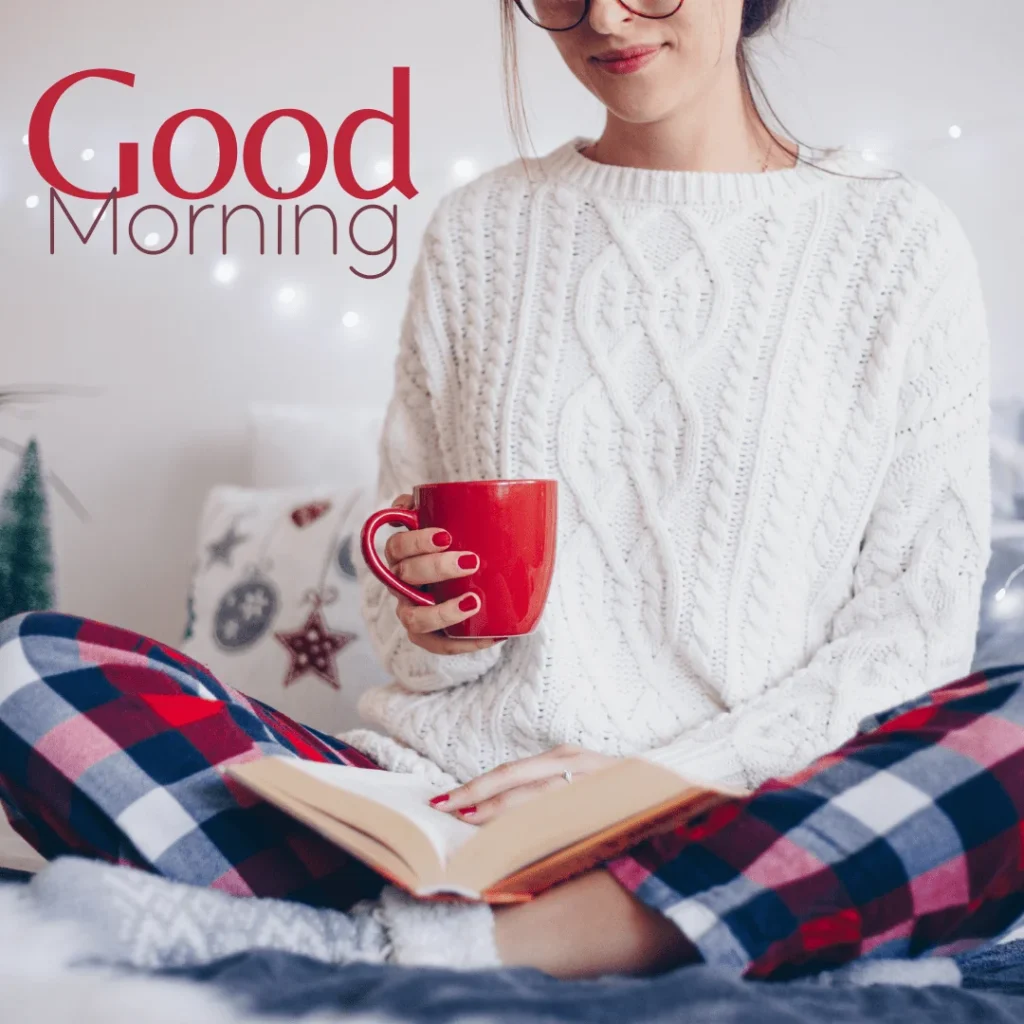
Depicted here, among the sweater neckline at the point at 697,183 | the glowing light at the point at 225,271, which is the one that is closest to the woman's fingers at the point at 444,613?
the sweater neckline at the point at 697,183

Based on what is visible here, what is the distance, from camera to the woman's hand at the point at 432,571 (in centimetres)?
80

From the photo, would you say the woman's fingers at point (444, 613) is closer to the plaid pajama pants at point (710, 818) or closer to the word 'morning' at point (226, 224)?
the plaid pajama pants at point (710, 818)

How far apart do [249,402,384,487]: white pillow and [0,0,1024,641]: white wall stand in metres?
0.19

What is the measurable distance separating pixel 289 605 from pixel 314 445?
299mm

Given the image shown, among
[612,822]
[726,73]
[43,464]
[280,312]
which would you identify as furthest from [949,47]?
[43,464]

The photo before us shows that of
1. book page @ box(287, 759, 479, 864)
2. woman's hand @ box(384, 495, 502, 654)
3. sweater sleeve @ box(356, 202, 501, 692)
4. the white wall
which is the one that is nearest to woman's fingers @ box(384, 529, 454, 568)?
woman's hand @ box(384, 495, 502, 654)

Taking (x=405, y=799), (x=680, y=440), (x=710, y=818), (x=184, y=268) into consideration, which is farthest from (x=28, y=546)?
(x=710, y=818)

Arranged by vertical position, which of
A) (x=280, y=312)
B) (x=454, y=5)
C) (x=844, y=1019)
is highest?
(x=454, y=5)

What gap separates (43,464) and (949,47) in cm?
158

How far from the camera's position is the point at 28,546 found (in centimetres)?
204

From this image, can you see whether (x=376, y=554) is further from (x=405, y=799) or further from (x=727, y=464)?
(x=727, y=464)

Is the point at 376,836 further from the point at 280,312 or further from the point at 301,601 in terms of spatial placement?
the point at 280,312

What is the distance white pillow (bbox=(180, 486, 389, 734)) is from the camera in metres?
1.46

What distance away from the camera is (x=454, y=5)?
182 centimetres
